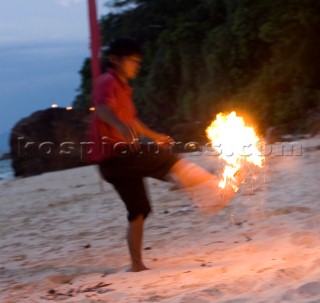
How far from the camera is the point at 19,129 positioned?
1812 cm

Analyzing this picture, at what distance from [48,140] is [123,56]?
13.8 metres

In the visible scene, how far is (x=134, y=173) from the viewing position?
443 centimetres

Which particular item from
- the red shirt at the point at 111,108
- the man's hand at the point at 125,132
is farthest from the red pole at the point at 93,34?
the man's hand at the point at 125,132

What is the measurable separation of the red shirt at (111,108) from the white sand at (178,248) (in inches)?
34.5

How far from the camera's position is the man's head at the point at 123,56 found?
175 inches

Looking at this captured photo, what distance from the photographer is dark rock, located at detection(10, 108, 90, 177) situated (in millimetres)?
17469

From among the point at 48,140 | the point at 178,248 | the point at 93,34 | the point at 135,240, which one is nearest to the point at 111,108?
the point at 135,240

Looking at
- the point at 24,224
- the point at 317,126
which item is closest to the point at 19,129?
the point at 317,126

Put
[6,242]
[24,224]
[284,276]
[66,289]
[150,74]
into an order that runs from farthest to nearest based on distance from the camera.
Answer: [150,74], [24,224], [6,242], [66,289], [284,276]

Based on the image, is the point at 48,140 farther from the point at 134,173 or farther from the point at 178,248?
the point at 134,173

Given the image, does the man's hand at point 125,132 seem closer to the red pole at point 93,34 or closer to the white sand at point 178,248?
the white sand at point 178,248

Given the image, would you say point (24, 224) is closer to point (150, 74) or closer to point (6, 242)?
point (6, 242)

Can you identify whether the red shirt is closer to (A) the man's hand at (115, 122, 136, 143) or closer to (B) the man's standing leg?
(A) the man's hand at (115, 122, 136, 143)

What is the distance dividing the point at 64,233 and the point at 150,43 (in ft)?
77.0
